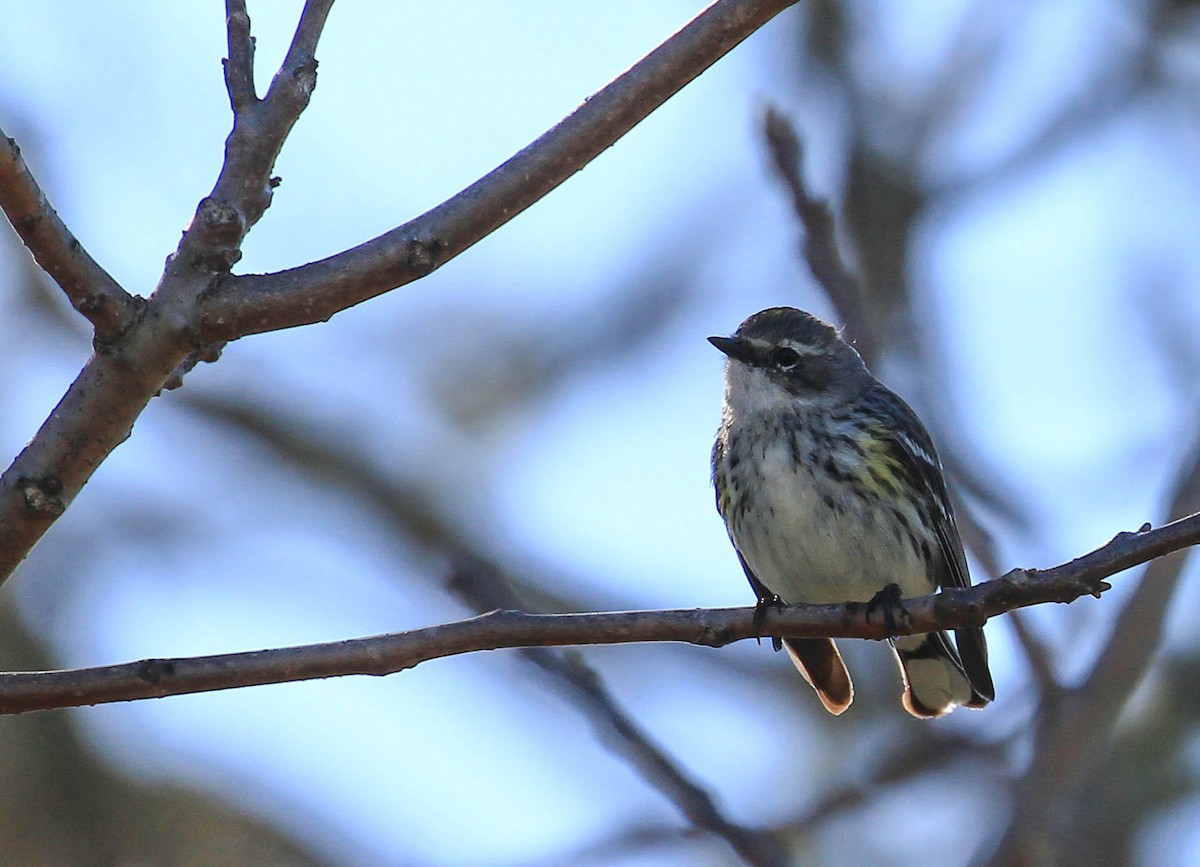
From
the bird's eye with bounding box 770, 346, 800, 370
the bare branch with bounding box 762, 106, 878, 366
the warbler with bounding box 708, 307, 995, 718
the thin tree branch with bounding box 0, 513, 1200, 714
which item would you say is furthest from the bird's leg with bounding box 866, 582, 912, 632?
the bird's eye with bounding box 770, 346, 800, 370

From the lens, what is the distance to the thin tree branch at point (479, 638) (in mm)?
3334

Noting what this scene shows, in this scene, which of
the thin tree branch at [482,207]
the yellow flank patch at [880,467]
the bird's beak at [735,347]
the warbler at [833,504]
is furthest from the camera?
the bird's beak at [735,347]

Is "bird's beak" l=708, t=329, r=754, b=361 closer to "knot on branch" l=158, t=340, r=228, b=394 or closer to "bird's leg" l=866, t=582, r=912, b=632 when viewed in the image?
"bird's leg" l=866, t=582, r=912, b=632

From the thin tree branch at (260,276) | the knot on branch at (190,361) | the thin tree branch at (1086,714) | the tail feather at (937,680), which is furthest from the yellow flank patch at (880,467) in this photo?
the knot on branch at (190,361)

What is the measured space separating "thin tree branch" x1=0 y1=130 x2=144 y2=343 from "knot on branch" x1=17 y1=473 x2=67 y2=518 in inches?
13.1

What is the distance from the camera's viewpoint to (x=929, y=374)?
585 centimetres

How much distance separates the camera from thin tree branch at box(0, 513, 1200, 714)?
3334 mm

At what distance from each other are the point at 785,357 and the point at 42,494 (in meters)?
4.30

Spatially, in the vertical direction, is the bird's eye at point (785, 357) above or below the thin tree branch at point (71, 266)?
above

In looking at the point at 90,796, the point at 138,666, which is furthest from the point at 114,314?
the point at 90,796

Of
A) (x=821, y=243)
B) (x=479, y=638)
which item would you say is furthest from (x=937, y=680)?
(x=479, y=638)

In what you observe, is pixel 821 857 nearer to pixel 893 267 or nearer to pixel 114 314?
pixel 893 267

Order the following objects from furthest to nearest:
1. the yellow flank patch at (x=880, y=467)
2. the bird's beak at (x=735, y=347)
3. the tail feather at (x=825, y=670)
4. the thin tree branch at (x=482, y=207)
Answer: the bird's beak at (x=735, y=347) < the yellow flank patch at (x=880, y=467) < the tail feather at (x=825, y=670) < the thin tree branch at (x=482, y=207)

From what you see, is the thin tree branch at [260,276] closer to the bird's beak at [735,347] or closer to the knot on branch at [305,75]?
the knot on branch at [305,75]
